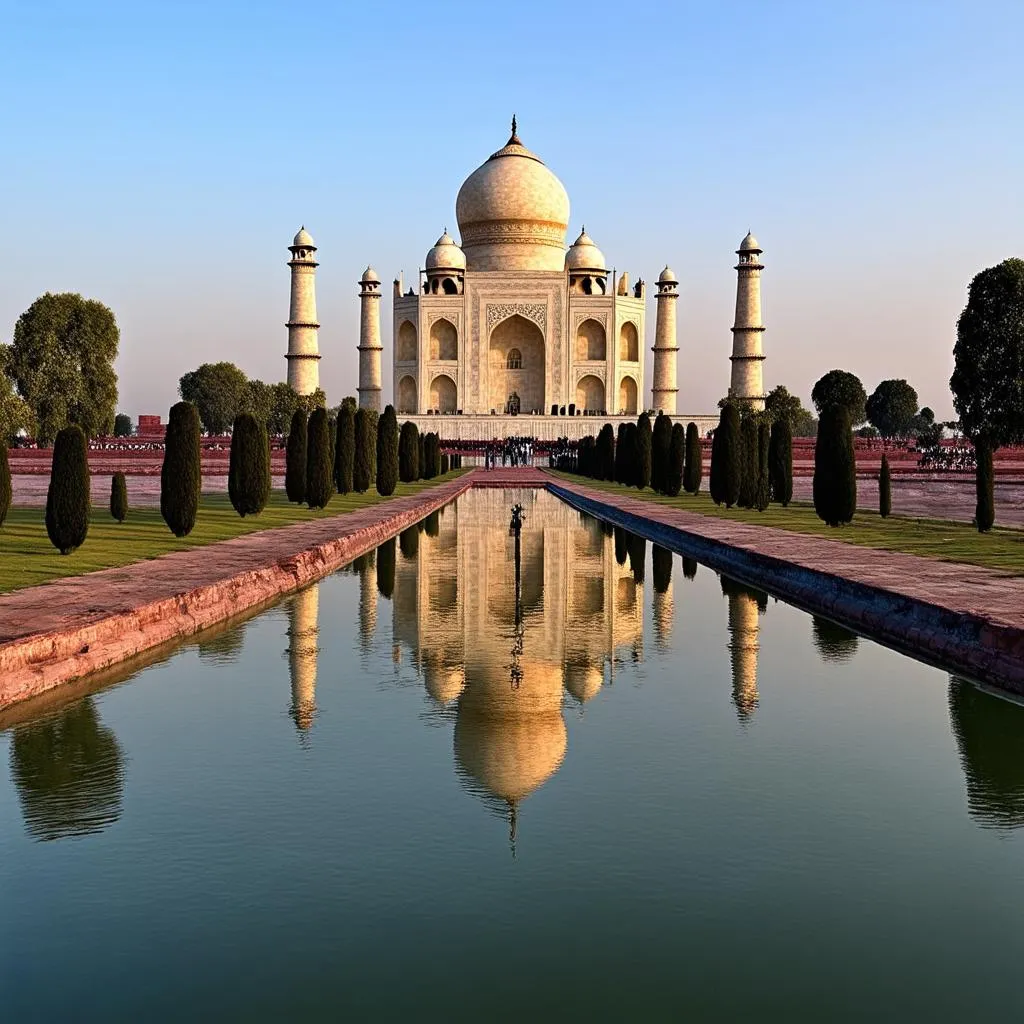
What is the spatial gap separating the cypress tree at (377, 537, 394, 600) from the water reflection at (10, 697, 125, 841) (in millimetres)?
4042

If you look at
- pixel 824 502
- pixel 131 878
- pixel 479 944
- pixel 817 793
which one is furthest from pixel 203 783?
pixel 824 502

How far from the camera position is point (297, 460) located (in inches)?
688

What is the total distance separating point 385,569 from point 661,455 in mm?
12424

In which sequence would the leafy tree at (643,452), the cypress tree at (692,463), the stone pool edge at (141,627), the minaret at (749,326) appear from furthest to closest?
1. the minaret at (749,326)
2. the leafy tree at (643,452)
3. the cypress tree at (692,463)
4. the stone pool edge at (141,627)

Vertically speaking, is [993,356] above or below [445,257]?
below

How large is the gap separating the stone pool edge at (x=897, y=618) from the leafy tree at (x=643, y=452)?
1342cm

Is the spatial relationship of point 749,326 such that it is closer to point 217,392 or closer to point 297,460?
point 217,392

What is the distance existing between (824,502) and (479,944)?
460 inches

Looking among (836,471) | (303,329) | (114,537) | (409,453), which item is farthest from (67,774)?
(303,329)

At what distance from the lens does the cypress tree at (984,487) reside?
472 inches

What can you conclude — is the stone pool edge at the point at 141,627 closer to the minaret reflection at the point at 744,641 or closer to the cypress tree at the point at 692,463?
the minaret reflection at the point at 744,641

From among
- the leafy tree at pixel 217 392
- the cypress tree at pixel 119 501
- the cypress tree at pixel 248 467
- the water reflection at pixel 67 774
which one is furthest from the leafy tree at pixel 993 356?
the leafy tree at pixel 217 392

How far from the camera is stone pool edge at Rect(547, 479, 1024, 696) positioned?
572cm

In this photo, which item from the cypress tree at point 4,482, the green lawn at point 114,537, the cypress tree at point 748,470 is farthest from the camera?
the cypress tree at point 748,470
